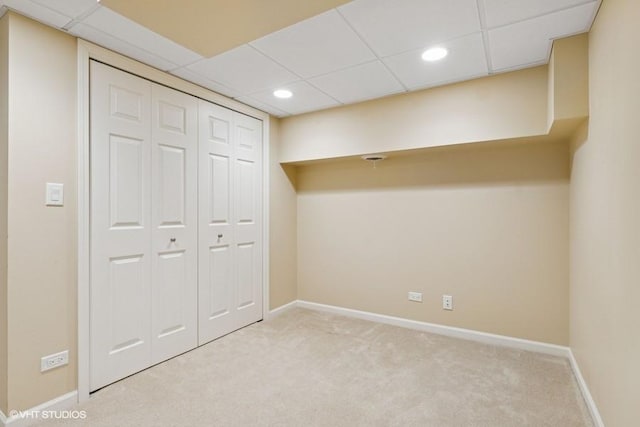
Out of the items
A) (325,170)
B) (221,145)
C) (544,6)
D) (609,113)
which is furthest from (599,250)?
(221,145)

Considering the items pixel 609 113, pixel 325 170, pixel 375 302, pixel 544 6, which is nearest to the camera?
pixel 609 113

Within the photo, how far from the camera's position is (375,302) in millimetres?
3545

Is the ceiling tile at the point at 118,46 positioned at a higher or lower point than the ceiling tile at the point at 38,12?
higher

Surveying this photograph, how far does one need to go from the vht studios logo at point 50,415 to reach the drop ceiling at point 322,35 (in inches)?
87.6

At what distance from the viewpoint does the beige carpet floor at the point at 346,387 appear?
1.88 metres

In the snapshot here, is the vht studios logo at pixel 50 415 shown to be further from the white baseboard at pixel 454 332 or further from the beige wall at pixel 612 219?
the beige wall at pixel 612 219

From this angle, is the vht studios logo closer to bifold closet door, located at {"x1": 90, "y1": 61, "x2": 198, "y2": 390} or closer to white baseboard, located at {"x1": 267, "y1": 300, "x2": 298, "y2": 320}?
bifold closet door, located at {"x1": 90, "y1": 61, "x2": 198, "y2": 390}

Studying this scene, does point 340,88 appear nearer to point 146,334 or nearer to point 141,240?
point 141,240

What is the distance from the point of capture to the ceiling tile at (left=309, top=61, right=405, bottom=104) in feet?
8.24

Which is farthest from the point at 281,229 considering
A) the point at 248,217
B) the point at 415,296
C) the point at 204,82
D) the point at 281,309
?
the point at 204,82

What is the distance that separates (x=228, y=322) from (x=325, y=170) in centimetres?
198

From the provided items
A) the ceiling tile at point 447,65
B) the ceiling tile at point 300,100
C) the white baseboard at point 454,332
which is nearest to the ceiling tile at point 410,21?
the ceiling tile at point 447,65

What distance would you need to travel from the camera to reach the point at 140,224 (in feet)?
7.82

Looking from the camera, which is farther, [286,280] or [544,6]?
[286,280]
